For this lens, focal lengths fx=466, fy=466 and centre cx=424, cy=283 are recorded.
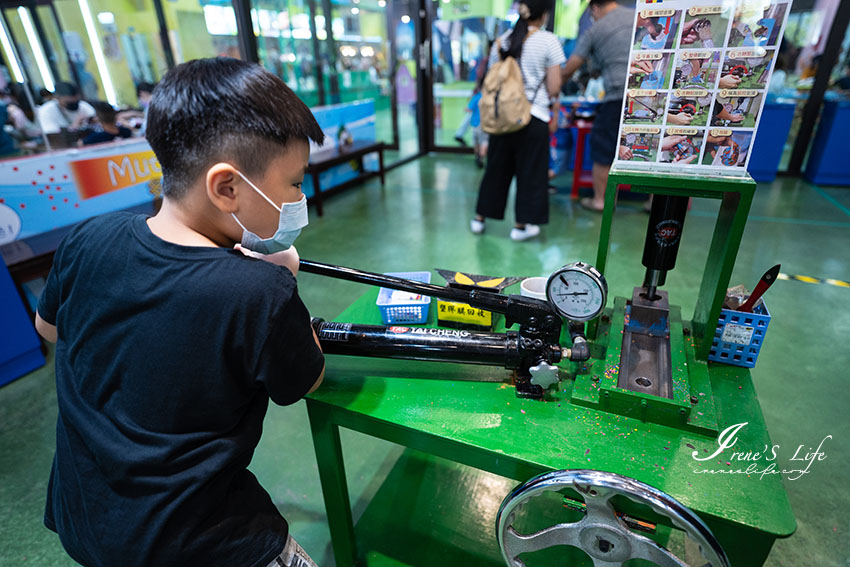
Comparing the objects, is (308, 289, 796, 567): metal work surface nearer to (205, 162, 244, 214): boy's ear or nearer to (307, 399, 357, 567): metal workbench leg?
(307, 399, 357, 567): metal workbench leg

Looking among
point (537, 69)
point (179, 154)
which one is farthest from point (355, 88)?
point (179, 154)

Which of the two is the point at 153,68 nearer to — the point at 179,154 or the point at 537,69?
the point at 537,69

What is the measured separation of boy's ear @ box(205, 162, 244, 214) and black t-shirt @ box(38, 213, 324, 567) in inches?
3.2

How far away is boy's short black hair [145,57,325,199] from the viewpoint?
0.73 meters

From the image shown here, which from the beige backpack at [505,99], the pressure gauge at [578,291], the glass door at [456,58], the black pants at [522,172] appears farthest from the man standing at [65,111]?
the glass door at [456,58]

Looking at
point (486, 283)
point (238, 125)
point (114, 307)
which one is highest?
point (238, 125)

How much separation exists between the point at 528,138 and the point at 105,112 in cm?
290

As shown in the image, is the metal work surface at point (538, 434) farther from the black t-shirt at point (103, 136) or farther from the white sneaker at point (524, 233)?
the black t-shirt at point (103, 136)

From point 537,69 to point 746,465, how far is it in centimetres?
268

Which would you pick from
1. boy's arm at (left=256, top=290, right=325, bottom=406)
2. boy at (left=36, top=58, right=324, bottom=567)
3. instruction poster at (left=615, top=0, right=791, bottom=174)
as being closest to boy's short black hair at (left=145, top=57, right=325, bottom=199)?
boy at (left=36, top=58, right=324, bottom=567)

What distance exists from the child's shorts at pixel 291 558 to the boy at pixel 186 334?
40mm

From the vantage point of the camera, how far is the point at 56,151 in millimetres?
2680

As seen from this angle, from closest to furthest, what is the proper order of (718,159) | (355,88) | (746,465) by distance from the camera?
1. (746,465)
2. (718,159)
3. (355,88)

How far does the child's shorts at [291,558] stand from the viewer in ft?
2.84
